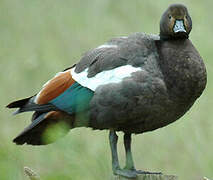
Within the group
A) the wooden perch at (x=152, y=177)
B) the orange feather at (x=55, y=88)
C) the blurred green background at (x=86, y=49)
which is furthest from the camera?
the blurred green background at (x=86, y=49)

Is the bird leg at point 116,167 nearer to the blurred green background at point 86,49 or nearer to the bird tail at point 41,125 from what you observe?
the bird tail at point 41,125

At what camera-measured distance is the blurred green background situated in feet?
23.2

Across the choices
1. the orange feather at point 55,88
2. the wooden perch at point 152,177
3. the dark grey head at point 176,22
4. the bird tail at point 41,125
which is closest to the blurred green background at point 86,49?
the bird tail at point 41,125

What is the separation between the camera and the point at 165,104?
424 centimetres

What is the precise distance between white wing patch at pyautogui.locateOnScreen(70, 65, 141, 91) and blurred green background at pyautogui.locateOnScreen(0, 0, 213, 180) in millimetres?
2015

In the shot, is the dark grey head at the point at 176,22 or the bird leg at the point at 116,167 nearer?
the bird leg at the point at 116,167

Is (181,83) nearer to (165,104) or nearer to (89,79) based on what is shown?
(165,104)

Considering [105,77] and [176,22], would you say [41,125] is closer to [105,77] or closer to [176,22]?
[105,77]

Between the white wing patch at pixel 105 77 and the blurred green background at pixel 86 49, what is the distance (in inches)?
79.3

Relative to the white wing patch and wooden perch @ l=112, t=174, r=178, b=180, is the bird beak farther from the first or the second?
wooden perch @ l=112, t=174, r=178, b=180

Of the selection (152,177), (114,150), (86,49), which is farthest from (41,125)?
(86,49)

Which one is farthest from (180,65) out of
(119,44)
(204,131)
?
(204,131)

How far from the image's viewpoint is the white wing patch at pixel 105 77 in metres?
A: 4.22

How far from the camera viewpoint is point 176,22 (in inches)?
173
